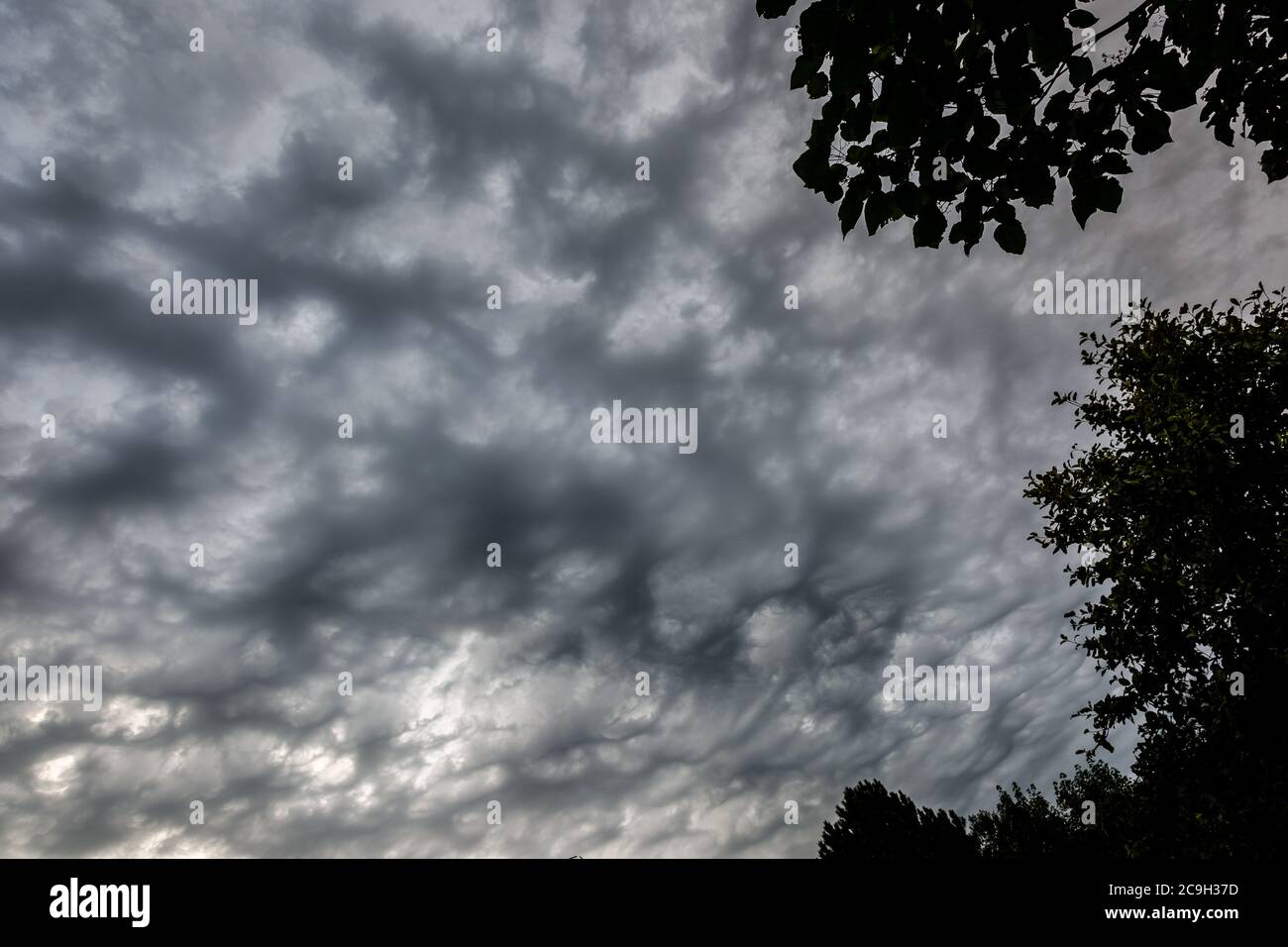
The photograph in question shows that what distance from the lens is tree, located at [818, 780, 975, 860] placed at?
30188 millimetres

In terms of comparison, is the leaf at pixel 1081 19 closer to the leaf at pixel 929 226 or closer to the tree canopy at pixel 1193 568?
the leaf at pixel 929 226

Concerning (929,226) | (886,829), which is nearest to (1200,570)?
(929,226)

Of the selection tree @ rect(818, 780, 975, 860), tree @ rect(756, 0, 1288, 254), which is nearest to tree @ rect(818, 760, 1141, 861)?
tree @ rect(818, 780, 975, 860)

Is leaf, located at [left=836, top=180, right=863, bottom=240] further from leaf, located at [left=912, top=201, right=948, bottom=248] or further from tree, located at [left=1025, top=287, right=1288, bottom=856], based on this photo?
tree, located at [left=1025, top=287, right=1288, bottom=856]

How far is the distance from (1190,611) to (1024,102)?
1295 centimetres

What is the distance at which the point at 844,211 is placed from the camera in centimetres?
421

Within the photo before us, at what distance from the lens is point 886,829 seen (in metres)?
30.8

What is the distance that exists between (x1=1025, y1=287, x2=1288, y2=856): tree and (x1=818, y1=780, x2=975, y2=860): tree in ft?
67.3

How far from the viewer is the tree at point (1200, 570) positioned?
38.0ft

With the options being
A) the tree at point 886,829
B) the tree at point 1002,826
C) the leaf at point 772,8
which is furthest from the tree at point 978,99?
the tree at point 886,829

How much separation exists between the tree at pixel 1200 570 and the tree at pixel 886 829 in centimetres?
2053
